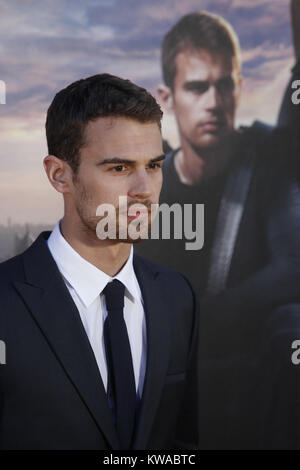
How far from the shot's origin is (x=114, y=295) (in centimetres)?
139

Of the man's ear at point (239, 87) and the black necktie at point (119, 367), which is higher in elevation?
the man's ear at point (239, 87)

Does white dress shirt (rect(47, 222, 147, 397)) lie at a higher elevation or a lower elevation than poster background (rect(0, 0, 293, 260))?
lower

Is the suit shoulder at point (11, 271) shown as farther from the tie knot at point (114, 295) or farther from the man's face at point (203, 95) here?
the man's face at point (203, 95)

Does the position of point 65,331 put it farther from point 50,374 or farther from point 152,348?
point 152,348

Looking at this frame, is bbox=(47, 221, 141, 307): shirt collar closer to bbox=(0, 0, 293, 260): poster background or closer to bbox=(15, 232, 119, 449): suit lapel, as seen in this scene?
bbox=(15, 232, 119, 449): suit lapel

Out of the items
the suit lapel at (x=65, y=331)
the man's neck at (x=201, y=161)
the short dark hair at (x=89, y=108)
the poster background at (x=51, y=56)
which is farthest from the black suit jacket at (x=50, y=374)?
the man's neck at (x=201, y=161)

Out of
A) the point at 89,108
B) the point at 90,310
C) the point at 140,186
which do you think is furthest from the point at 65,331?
the point at 89,108

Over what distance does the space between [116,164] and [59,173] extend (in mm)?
176

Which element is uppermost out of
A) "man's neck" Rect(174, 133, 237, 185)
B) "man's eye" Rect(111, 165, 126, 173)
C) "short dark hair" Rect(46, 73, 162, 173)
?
"man's neck" Rect(174, 133, 237, 185)

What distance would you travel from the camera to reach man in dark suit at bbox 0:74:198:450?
1.28 metres

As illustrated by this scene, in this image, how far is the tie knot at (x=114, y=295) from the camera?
4.53 ft

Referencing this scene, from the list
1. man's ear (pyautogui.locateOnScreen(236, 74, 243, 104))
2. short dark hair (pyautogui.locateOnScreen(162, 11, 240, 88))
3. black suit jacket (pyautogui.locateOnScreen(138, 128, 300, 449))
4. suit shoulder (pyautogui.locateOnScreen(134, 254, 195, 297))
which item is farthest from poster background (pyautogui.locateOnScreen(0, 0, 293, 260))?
suit shoulder (pyautogui.locateOnScreen(134, 254, 195, 297))

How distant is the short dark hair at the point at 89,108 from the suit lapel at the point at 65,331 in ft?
0.89

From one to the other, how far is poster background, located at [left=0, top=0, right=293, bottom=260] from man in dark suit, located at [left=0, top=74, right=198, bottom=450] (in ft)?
3.24
